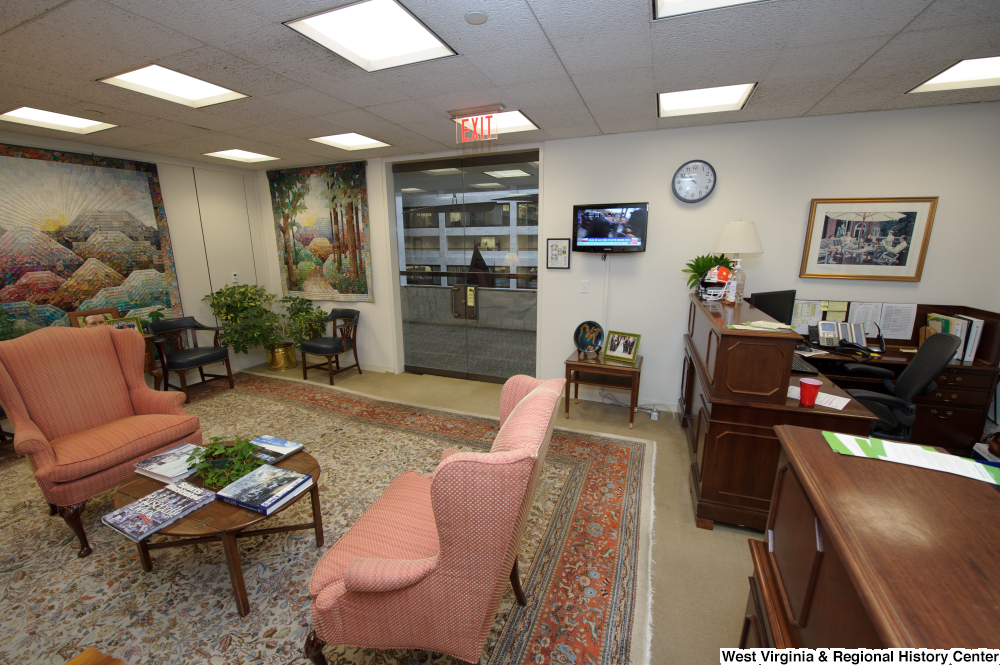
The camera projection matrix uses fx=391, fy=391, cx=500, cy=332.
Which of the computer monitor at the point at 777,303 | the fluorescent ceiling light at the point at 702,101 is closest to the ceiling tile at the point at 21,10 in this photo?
the fluorescent ceiling light at the point at 702,101

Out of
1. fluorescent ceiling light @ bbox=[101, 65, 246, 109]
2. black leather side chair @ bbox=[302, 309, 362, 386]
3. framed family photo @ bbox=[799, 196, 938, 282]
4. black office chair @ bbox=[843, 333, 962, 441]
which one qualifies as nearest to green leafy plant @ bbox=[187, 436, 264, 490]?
fluorescent ceiling light @ bbox=[101, 65, 246, 109]

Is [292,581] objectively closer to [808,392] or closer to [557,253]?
[808,392]

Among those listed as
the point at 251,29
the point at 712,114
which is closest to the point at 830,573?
the point at 251,29

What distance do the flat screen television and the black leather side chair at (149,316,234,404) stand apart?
4.18 m

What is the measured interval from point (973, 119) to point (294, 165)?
6.48m

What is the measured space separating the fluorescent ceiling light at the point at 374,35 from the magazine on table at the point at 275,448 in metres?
2.21

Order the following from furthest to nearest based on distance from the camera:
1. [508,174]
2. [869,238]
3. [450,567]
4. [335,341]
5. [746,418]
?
[335,341], [508,174], [869,238], [746,418], [450,567]

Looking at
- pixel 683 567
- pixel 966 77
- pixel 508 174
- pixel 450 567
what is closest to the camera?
pixel 450 567

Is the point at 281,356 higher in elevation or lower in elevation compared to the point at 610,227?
lower

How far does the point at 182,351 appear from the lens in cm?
438

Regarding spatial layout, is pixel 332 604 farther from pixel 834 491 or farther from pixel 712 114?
pixel 712 114

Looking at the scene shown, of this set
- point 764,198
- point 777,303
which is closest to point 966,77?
point 764,198

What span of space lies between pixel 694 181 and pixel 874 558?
11.3 feet

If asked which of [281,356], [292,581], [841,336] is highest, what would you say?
[841,336]
